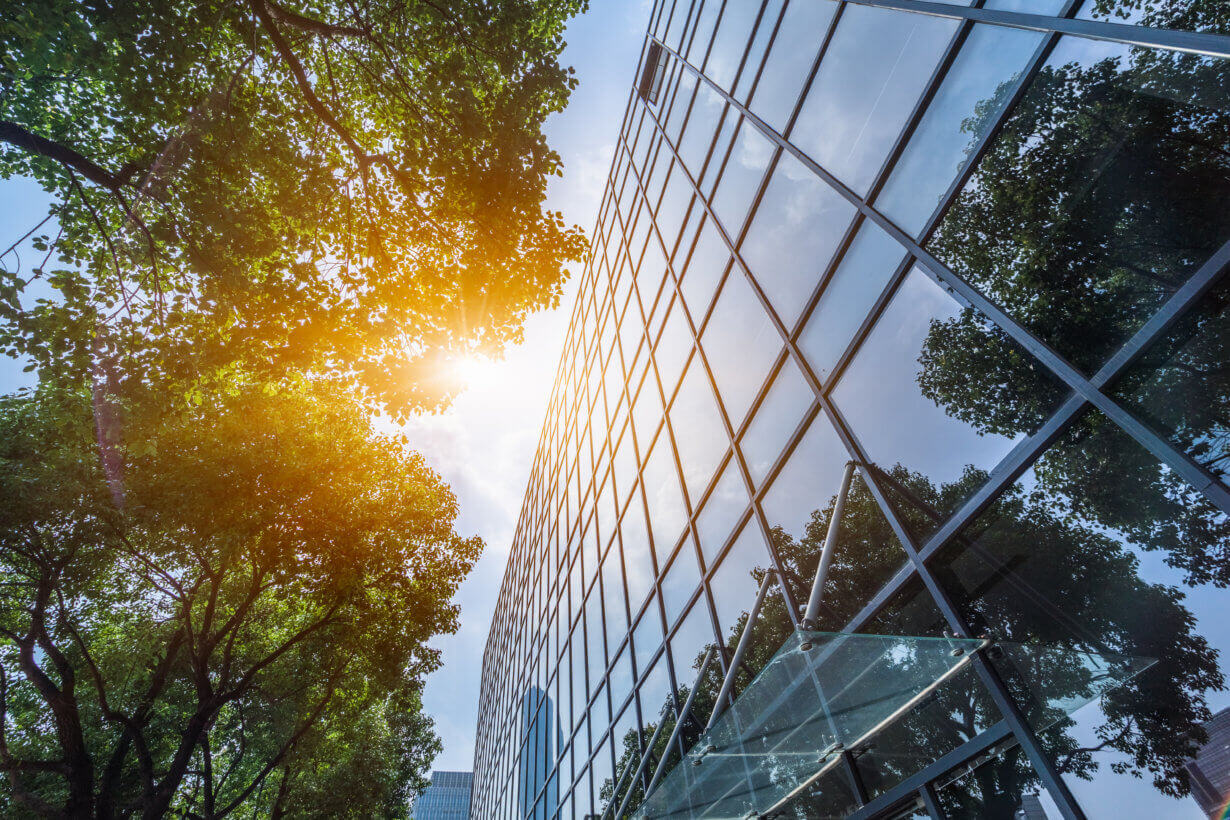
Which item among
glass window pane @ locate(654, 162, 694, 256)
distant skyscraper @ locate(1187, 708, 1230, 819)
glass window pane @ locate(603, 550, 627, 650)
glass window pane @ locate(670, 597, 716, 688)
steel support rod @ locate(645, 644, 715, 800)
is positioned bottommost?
distant skyscraper @ locate(1187, 708, 1230, 819)

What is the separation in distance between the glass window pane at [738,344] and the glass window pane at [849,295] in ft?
2.36

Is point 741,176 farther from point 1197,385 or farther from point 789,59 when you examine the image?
point 1197,385

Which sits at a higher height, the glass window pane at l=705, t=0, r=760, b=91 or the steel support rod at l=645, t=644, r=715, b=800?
the glass window pane at l=705, t=0, r=760, b=91

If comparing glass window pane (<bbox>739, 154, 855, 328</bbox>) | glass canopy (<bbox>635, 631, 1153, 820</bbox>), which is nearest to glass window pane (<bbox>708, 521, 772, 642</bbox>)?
glass canopy (<bbox>635, 631, 1153, 820</bbox>)

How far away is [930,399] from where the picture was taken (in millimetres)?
3926

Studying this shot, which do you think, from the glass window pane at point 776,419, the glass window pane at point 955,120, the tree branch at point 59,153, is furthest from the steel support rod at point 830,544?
the tree branch at point 59,153

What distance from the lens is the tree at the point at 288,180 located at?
6391 millimetres

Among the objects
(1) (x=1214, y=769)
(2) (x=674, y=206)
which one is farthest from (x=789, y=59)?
(1) (x=1214, y=769)

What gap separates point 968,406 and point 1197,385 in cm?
125

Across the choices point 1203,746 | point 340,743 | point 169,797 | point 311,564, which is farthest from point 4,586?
point 1203,746

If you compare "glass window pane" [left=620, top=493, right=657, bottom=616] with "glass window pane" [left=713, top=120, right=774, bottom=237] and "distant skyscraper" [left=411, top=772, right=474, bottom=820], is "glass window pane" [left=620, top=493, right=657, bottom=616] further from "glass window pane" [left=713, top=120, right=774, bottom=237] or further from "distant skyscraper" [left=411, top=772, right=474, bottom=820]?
"distant skyscraper" [left=411, top=772, right=474, bottom=820]

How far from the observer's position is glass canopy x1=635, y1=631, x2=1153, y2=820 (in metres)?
3.00

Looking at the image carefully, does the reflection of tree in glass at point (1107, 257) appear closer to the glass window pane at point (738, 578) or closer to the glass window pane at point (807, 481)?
the glass window pane at point (807, 481)

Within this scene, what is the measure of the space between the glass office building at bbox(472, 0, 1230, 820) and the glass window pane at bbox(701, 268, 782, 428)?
44mm
